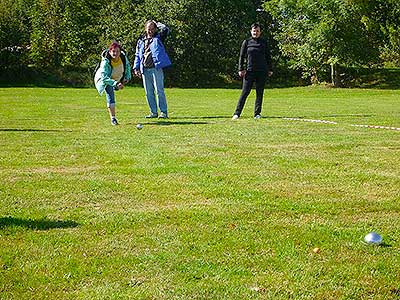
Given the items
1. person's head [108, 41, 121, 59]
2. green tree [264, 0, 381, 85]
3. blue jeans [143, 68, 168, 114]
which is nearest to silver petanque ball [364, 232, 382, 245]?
person's head [108, 41, 121, 59]

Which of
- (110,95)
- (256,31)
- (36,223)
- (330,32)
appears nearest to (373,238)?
(36,223)

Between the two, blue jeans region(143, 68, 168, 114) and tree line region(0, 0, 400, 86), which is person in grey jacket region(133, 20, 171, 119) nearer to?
blue jeans region(143, 68, 168, 114)

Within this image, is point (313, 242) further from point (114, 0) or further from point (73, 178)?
point (114, 0)

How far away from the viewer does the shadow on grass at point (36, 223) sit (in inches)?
165

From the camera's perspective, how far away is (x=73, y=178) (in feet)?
19.5

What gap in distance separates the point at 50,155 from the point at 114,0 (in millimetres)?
38968

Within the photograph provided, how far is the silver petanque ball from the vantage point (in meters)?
3.81

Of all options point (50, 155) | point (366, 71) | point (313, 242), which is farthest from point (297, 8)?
point (313, 242)

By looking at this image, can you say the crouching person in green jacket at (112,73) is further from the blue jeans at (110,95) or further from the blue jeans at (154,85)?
the blue jeans at (154,85)

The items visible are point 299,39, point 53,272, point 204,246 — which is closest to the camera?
point 53,272

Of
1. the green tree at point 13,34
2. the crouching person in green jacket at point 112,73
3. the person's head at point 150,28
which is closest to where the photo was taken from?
the crouching person in green jacket at point 112,73

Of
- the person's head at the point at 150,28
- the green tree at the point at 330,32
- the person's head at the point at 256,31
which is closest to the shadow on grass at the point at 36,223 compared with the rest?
the person's head at the point at 256,31

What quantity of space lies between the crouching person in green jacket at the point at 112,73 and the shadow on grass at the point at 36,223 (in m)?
7.02

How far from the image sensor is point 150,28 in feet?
41.4
